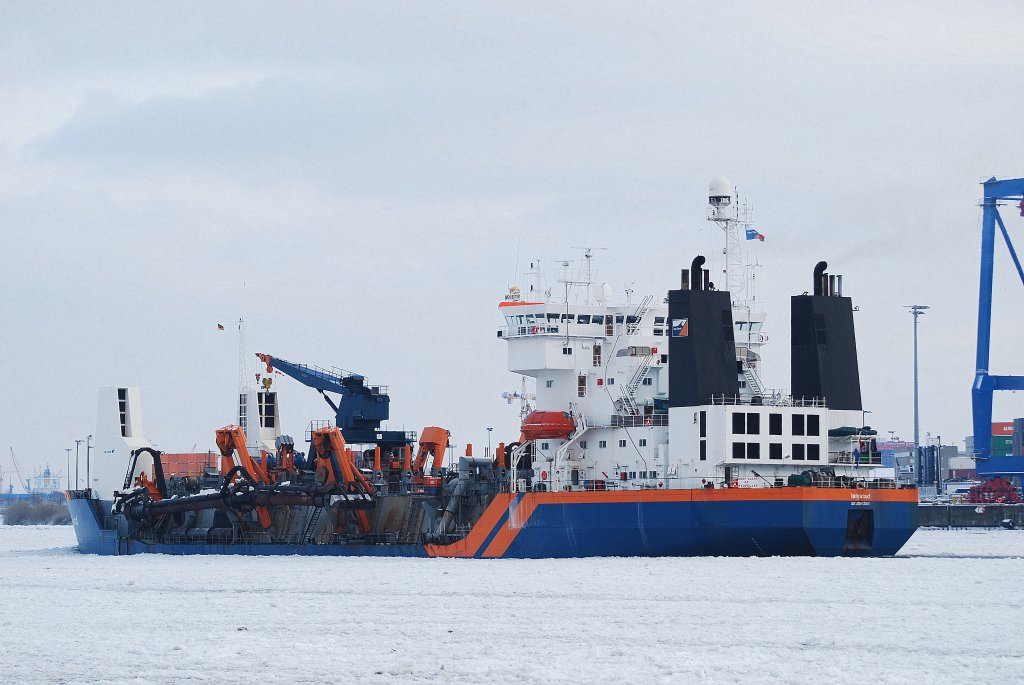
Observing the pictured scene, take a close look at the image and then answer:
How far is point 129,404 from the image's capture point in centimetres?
6938

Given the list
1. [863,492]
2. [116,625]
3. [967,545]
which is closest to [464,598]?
[116,625]

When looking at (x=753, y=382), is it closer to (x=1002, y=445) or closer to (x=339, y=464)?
(x=339, y=464)

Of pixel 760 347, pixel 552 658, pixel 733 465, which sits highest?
pixel 760 347

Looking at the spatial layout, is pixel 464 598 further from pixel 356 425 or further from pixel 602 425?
pixel 356 425

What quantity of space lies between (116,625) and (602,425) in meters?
22.5

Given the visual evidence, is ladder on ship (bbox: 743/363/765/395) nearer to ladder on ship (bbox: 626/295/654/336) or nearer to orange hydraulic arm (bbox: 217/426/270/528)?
ladder on ship (bbox: 626/295/654/336)

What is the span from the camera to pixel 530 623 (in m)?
34.1

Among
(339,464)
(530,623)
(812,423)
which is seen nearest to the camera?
(530,623)

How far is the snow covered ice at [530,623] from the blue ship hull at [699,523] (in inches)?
27.2

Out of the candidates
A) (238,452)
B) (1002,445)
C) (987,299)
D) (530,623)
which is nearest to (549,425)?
(238,452)

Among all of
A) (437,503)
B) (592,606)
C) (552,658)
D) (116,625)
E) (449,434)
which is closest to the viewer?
(552,658)

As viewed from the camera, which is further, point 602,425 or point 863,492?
point 602,425

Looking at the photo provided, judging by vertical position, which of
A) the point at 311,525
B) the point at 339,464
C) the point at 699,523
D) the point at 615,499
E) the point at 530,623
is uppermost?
the point at 339,464

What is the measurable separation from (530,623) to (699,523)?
16.2 meters
